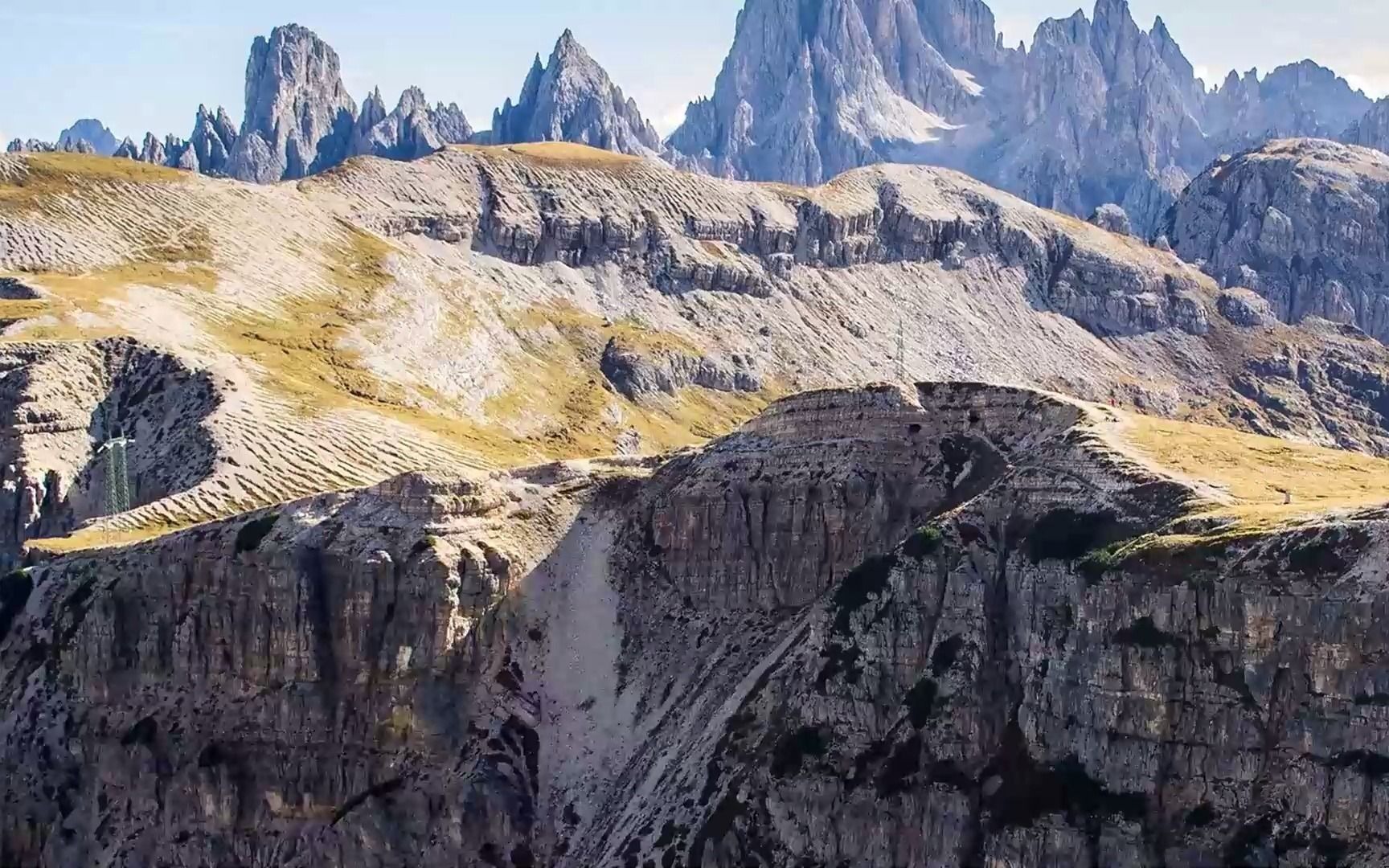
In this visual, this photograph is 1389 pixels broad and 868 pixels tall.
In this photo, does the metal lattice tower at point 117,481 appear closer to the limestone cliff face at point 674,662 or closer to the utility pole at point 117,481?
the utility pole at point 117,481

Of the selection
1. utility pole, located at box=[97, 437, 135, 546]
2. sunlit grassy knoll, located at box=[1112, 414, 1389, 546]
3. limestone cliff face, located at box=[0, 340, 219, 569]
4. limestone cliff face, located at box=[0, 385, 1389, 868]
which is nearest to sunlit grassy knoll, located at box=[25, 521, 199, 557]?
limestone cliff face, located at box=[0, 385, 1389, 868]

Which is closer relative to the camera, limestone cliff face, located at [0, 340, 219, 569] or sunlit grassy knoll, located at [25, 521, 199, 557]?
sunlit grassy knoll, located at [25, 521, 199, 557]

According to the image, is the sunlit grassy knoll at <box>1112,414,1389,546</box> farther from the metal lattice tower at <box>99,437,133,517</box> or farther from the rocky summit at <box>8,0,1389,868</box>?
the metal lattice tower at <box>99,437,133,517</box>

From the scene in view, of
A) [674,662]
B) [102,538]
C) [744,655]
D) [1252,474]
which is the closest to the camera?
[1252,474]

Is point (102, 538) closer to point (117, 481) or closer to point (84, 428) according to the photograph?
point (117, 481)

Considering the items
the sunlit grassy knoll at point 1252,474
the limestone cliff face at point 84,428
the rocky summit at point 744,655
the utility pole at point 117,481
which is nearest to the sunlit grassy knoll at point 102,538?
the rocky summit at point 744,655

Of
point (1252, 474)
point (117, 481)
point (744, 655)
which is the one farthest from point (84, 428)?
point (1252, 474)
